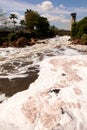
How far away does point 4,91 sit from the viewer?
14.0m

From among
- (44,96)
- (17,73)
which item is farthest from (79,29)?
(44,96)

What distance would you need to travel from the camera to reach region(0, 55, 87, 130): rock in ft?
34.7

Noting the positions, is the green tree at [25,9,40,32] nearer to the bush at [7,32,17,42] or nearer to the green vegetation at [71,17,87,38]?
the green vegetation at [71,17,87,38]

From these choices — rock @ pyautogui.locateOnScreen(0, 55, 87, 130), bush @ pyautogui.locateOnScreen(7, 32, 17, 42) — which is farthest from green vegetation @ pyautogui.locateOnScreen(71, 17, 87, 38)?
rock @ pyautogui.locateOnScreen(0, 55, 87, 130)

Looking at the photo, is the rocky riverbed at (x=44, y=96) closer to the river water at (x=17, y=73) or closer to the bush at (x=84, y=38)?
the river water at (x=17, y=73)

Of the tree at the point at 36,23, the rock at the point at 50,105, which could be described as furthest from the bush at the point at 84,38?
the rock at the point at 50,105

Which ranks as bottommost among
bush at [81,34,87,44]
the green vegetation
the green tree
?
bush at [81,34,87,44]

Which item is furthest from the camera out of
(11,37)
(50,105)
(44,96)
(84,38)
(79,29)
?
(79,29)

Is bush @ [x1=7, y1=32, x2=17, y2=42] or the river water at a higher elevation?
bush @ [x1=7, y1=32, x2=17, y2=42]

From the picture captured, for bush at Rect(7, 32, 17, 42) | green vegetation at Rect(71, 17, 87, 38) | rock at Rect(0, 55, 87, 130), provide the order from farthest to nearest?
green vegetation at Rect(71, 17, 87, 38) < bush at Rect(7, 32, 17, 42) < rock at Rect(0, 55, 87, 130)

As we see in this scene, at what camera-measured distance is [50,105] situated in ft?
39.4

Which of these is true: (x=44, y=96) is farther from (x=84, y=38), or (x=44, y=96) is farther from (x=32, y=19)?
(x=32, y=19)

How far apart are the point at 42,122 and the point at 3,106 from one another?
105 inches

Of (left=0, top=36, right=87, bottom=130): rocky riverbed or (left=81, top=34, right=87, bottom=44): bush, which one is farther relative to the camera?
(left=81, top=34, right=87, bottom=44): bush
